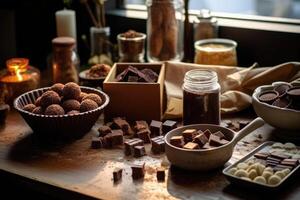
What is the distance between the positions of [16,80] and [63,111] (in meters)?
0.35

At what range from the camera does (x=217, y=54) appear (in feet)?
5.64

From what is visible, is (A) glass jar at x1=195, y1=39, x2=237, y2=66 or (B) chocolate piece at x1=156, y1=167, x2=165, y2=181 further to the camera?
(A) glass jar at x1=195, y1=39, x2=237, y2=66

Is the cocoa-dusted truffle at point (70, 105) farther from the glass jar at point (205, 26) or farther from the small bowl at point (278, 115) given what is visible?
the glass jar at point (205, 26)

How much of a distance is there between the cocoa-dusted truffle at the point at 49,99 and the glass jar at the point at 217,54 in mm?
477

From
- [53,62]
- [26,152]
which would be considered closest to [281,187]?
[26,152]

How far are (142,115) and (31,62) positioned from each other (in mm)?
820

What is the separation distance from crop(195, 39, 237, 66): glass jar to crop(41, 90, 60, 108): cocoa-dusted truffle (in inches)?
18.8

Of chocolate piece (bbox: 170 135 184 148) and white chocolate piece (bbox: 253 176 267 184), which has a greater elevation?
chocolate piece (bbox: 170 135 184 148)

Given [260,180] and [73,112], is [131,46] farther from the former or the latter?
[260,180]

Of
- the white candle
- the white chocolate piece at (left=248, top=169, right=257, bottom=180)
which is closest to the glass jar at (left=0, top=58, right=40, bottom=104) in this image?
the white candle

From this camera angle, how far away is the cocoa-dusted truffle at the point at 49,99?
1.43 metres

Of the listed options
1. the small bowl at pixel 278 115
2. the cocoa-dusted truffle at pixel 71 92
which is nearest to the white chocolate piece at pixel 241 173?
the small bowl at pixel 278 115

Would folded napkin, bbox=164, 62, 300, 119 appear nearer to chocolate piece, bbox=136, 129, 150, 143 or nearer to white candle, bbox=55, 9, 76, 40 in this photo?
chocolate piece, bbox=136, 129, 150, 143

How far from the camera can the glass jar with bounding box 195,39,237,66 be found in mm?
1719
